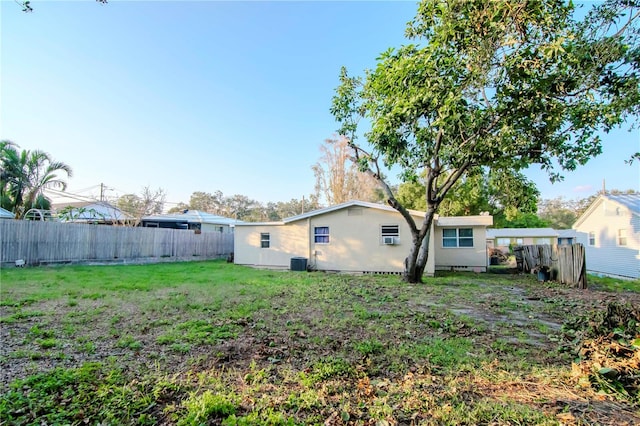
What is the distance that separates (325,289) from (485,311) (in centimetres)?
404

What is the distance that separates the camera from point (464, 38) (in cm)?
643

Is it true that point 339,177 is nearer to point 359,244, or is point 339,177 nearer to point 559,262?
point 359,244

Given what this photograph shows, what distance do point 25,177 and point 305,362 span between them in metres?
20.6

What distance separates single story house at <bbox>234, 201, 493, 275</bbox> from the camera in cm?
1263

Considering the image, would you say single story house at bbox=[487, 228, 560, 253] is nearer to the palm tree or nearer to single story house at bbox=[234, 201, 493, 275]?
single story house at bbox=[234, 201, 493, 275]

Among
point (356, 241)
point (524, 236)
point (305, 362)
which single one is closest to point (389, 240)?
point (356, 241)

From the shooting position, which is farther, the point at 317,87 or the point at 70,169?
the point at 70,169

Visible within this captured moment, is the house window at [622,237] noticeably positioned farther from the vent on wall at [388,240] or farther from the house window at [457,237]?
the vent on wall at [388,240]

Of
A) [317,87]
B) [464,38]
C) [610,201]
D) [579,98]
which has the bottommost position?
[610,201]

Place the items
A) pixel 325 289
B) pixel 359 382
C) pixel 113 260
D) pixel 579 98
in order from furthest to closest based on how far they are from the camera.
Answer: pixel 113 260
pixel 325 289
pixel 579 98
pixel 359 382

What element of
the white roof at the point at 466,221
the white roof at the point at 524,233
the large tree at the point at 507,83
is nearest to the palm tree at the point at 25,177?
the large tree at the point at 507,83

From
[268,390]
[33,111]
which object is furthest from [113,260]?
[268,390]

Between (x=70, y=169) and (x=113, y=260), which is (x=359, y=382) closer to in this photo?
(x=113, y=260)

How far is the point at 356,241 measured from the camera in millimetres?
13117
